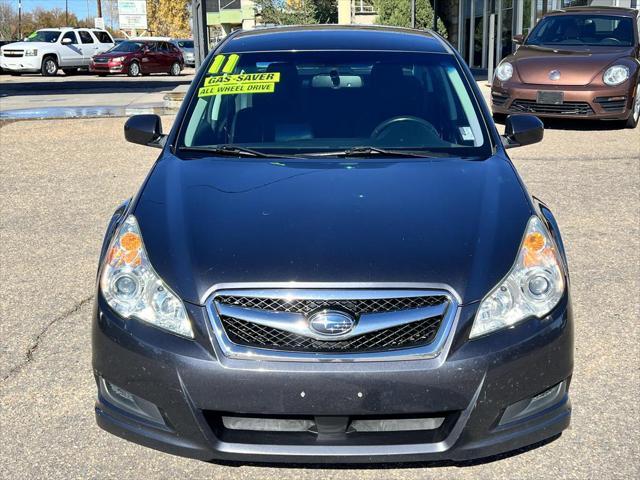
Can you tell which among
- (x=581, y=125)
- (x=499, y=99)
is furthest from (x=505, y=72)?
(x=581, y=125)

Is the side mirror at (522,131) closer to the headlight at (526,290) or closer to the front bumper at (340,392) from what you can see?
the headlight at (526,290)

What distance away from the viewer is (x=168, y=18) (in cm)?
8725

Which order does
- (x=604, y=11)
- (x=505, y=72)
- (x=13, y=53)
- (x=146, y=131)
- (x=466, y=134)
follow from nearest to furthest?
1. (x=466, y=134)
2. (x=146, y=131)
3. (x=505, y=72)
4. (x=604, y=11)
5. (x=13, y=53)

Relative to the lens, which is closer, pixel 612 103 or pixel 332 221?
pixel 332 221

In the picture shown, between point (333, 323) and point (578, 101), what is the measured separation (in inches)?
380

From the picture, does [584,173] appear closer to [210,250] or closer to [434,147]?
[434,147]

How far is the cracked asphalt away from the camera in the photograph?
302 cm

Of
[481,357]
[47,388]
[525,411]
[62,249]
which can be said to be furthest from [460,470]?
[62,249]

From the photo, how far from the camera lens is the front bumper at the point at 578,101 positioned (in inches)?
441

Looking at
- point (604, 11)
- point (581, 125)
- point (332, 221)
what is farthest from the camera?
point (604, 11)

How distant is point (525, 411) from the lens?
2.71 meters

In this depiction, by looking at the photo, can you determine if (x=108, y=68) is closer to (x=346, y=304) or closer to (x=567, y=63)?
(x=567, y=63)

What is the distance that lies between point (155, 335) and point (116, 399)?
1.05 ft

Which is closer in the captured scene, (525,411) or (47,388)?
(525,411)
